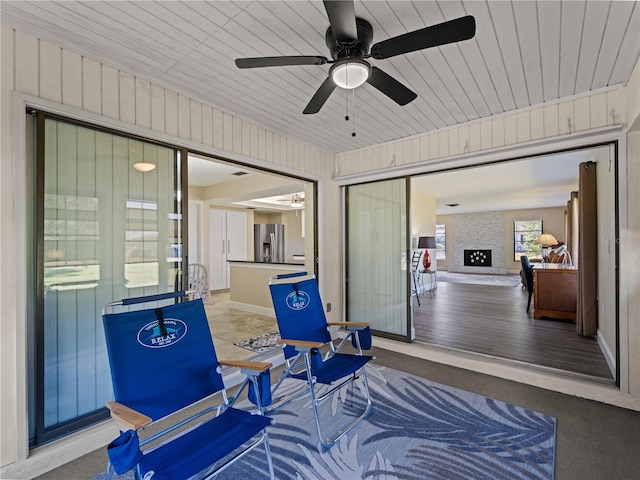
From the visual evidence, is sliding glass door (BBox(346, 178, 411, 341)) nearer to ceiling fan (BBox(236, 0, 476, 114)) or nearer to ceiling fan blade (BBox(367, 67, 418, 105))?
ceiling fan blade (BBox(367, 67, 418, 105))

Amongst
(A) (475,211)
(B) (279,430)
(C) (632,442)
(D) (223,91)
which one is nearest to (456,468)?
(B) (279,430)

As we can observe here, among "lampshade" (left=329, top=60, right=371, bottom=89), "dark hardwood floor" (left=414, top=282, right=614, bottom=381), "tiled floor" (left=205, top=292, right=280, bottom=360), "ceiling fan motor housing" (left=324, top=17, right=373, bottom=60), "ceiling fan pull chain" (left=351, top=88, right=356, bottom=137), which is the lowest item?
"tiled floor" (left=205, top=292, right=280, bottom=360)

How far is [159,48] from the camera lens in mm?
2088

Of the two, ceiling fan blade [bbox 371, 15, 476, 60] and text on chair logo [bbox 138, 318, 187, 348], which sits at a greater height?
ceiling fan blade [bbox 371, 15, 476, 60]

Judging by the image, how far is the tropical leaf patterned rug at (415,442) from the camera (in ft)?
5.93

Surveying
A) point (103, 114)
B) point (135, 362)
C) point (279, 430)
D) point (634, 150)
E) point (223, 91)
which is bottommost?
point (279, 430)

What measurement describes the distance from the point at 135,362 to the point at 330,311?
2.89 m

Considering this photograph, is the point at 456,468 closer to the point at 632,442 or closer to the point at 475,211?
the point at 632,442

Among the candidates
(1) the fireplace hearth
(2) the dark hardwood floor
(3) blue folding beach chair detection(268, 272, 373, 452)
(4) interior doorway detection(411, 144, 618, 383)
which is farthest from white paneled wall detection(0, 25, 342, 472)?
(1) the fireplace hearth

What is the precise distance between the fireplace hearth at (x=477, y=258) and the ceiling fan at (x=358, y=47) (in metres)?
11.8

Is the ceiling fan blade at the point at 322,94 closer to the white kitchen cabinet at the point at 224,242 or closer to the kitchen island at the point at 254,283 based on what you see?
the kitchen island at the point at 254,283

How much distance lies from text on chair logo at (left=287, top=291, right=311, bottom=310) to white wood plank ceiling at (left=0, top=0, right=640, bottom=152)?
172 cm

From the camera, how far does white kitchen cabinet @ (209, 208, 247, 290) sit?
8.11 m

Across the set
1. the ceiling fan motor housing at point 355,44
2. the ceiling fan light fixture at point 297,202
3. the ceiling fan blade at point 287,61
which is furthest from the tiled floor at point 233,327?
the ceiling fan motor housing at point 355,44
